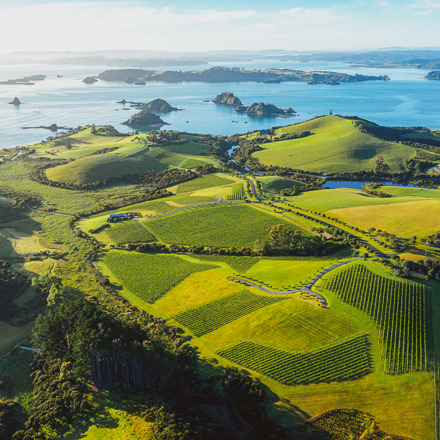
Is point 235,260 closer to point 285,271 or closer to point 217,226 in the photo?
point 285,271

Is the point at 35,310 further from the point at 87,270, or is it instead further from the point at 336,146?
the point at 336,146

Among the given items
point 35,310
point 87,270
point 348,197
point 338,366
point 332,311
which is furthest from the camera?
point 348,197

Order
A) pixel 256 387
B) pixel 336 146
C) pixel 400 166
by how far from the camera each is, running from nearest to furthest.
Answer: pixel 256 387, pixel 400 166, pixel 336 146

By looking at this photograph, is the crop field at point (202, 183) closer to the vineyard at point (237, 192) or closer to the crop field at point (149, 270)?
the vineyard at point (237, 192)

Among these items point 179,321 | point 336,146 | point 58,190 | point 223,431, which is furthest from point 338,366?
point 336,146

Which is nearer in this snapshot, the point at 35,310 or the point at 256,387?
the point at 256,387

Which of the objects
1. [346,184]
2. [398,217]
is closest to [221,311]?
[398,217]

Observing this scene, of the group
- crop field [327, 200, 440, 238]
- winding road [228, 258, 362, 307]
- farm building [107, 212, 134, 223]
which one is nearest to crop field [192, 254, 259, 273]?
winding road [228, 258, 362, 307]
